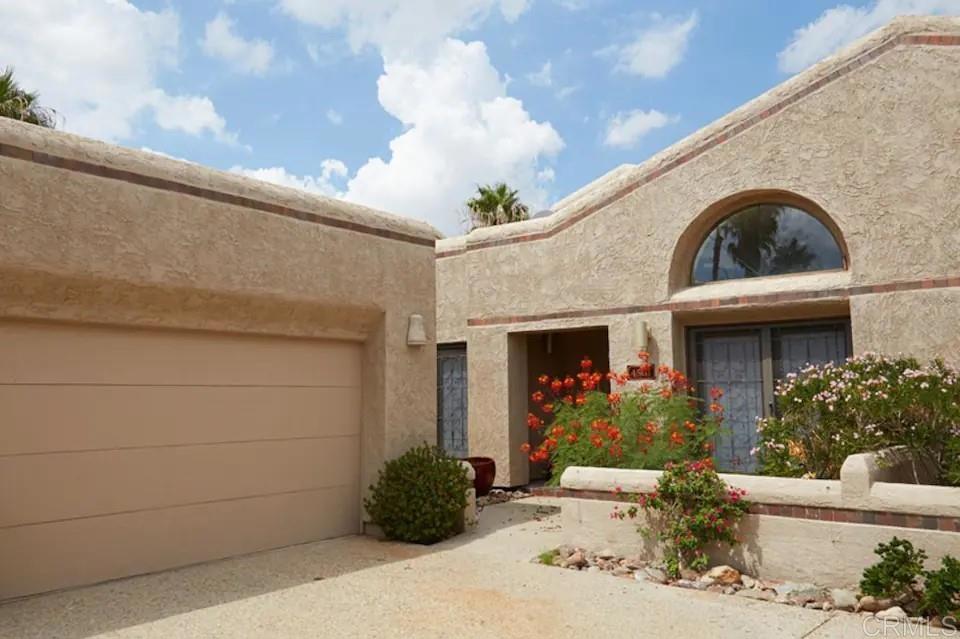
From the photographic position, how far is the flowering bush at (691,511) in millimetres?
6402

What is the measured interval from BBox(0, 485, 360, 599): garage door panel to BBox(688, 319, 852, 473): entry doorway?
17.1ft

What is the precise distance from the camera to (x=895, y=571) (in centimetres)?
540

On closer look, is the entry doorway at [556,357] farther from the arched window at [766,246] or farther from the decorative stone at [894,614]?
the decorative stone at [894,614]

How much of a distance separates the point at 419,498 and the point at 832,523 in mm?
3976

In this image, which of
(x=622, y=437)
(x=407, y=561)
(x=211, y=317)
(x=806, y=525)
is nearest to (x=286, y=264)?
(x=211, y=317)

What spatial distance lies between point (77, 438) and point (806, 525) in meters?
6.04

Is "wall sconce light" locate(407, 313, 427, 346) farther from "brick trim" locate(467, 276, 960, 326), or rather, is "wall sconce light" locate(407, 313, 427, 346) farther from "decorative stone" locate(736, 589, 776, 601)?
"decorative stone" locate(736, 589, 776, 601)

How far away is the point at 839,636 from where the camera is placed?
486cm

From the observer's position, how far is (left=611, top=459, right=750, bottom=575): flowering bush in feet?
21.0

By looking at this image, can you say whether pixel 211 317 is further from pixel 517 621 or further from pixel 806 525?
→ pixel 806 525

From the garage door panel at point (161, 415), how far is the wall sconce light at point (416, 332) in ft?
2.93

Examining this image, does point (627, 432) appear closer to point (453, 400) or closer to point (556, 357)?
point (453, 400)

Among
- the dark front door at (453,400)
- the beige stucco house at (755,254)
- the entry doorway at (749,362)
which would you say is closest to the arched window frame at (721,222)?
the beige stucco house at (755,254)

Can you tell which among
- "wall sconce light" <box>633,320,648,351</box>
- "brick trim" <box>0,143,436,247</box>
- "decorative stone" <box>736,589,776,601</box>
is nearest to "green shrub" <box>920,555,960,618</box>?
"decorative stone" <box>736,589,776,601</box>
